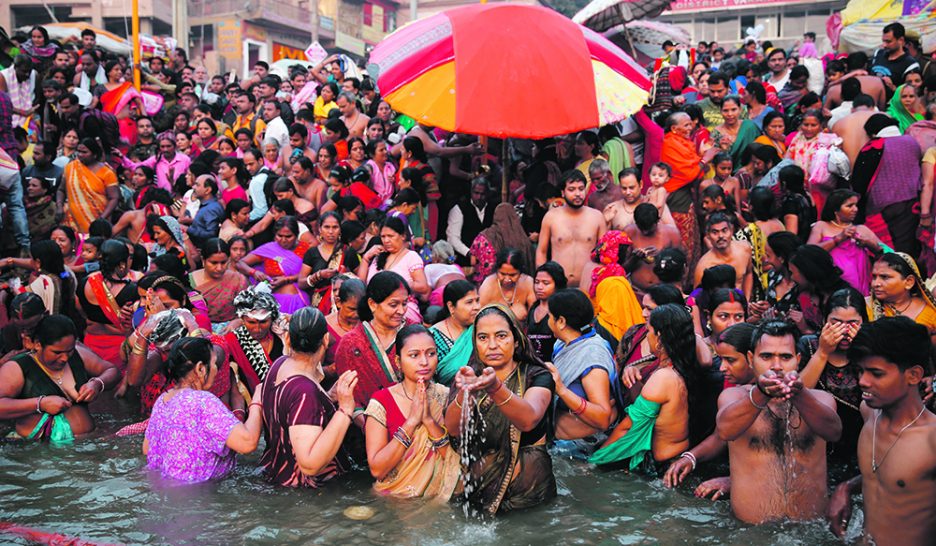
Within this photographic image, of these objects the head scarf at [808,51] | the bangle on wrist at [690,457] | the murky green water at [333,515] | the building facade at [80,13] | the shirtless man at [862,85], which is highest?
the building facade at [80,13]

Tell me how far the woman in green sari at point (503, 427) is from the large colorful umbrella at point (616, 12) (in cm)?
822

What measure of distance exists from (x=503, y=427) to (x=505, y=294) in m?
2.41

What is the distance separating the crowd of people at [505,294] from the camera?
425 centimetres

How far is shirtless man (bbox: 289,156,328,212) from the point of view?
9.17m

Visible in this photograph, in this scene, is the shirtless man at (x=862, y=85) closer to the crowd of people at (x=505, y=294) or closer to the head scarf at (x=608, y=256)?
the crowd of people at (x=505, y=294)

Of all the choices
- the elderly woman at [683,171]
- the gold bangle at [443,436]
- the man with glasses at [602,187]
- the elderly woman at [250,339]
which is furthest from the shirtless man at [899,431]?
the man with glasses at [602,187]

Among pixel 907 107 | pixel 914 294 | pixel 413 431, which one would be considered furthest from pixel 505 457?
pixel 907 107

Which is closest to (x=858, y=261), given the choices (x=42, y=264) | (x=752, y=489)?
(x=752, y=489)

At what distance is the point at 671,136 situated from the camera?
8.68 meters

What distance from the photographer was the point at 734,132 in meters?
9.36

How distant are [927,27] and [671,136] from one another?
5282mm

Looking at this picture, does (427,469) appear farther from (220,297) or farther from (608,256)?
(220,297)

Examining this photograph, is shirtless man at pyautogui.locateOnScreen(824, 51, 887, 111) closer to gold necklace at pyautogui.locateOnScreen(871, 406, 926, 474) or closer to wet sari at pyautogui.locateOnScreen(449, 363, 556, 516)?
gold necklace at pyautogui.locateOnScreen(871, 406, 926, 474)

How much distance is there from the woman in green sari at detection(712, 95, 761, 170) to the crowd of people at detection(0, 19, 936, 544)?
29mm
